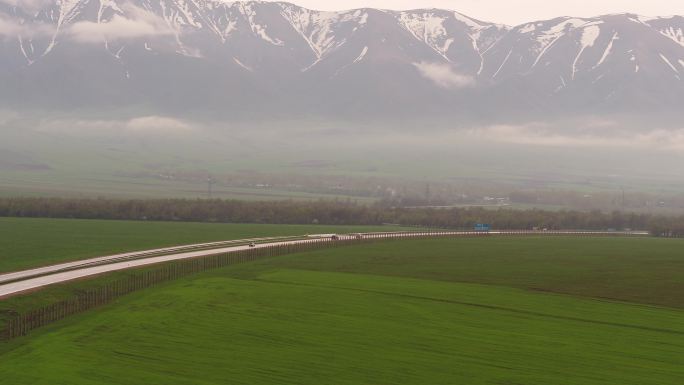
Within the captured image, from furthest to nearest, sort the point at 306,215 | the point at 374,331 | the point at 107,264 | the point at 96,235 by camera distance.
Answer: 1. the point at 306,215
2. the point at 96,235
3. the point at 107,264
4. the point at 374,331

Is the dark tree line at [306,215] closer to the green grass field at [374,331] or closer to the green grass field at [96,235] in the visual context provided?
the green grass field at [96,235]

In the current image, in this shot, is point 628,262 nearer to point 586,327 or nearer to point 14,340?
point 586,327

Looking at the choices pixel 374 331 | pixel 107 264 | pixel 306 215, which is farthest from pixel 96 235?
pixel 374 331

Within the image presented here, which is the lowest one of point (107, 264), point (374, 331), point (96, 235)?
point (374, 331)

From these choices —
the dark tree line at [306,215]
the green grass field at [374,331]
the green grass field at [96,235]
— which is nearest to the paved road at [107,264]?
the green grass field at [96,235]

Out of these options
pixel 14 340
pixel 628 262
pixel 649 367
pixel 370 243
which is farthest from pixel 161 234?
pixel 649 367

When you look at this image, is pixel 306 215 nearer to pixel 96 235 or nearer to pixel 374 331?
pixel 96 235
